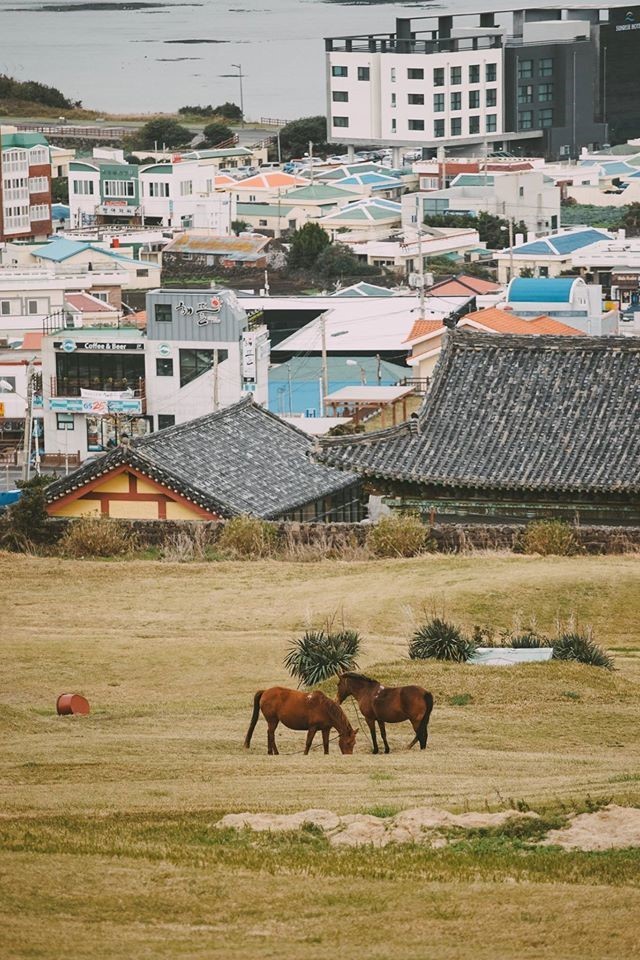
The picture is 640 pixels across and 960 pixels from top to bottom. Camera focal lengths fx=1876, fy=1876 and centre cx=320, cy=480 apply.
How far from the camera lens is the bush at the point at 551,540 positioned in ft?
95.5

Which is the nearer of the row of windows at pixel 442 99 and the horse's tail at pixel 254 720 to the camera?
the horse's tail at pixel 254 720

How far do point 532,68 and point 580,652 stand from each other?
464 feet

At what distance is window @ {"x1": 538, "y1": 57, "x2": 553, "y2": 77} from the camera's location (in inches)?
6166

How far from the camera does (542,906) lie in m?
11.0

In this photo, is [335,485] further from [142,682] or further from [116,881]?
[116,881]

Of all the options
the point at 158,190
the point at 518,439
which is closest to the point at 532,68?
the point at 158,190

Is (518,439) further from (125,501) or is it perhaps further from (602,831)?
(602,831)

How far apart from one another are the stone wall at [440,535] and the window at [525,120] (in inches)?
5073

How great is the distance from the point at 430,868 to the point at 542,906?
1.00 meters

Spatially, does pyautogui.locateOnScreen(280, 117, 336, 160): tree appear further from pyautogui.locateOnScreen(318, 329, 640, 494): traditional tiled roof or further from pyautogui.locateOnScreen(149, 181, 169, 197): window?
pyautogui.locateOnScreen(318, 329, 640, 494): traditional tiled roof

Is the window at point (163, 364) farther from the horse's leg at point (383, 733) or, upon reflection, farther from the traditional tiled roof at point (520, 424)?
the horse's leg at point (383, 733)

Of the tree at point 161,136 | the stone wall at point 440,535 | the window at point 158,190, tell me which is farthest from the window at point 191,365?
the tree at point 161,136

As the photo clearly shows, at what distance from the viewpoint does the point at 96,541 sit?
30.7m

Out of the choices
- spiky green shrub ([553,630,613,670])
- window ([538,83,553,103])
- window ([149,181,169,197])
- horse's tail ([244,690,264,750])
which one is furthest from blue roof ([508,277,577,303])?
window ([538,83,553,103])
